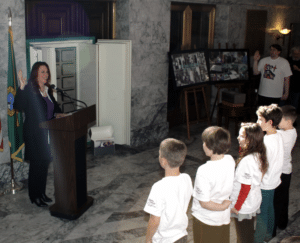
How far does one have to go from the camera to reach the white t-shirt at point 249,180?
254 centimetres

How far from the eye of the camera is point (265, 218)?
3.00m

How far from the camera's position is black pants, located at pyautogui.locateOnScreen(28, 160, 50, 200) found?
12.9ft

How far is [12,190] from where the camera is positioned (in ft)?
14.1

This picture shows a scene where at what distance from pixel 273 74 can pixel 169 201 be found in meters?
4.36

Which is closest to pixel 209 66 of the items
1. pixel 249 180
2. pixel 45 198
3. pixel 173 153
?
pixel 45 198

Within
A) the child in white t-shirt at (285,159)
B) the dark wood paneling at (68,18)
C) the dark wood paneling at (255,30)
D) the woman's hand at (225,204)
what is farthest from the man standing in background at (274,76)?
the woman's hand at (225,204)

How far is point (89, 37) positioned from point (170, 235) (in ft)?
13.2

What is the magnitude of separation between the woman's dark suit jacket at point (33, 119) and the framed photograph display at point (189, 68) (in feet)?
9.54

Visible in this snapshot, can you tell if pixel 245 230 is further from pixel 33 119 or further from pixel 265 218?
pixel 33 119

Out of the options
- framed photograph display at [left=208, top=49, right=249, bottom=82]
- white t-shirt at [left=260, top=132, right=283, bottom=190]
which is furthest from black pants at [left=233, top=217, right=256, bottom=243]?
framed photograph display at [left=208, top=49, right=249, bottom=82]

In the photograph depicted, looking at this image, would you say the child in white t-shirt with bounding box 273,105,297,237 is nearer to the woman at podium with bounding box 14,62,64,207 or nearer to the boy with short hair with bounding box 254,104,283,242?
the boy with short hair with bounding box 254,104,283,242

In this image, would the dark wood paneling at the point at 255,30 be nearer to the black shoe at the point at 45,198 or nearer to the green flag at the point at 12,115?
the green flag at the point at 12,115

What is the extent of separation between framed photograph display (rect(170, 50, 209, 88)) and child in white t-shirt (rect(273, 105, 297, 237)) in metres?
3.18

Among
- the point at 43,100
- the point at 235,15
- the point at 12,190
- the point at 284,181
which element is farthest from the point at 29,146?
the point at 235,15
